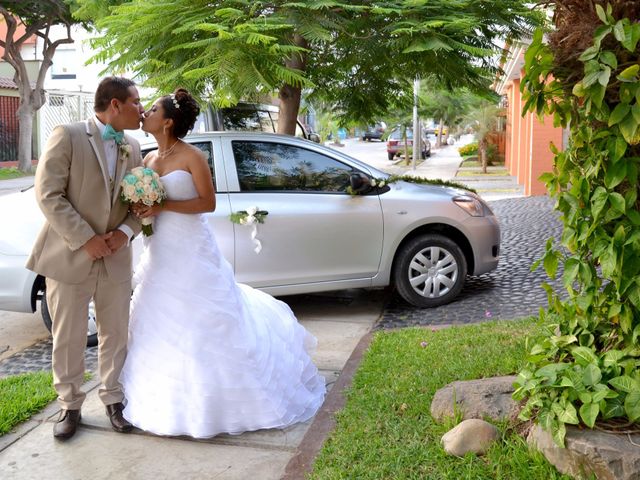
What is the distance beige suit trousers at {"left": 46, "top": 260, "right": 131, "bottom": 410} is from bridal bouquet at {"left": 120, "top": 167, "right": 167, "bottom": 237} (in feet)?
1.43

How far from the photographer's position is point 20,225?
236 inches

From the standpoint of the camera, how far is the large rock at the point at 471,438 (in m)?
3.38

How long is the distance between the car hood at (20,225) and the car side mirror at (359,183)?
2737mm

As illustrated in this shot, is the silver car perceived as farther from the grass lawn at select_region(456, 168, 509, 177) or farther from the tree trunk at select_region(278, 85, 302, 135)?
the grass lawn at select_region(456, 168, 509, 177)

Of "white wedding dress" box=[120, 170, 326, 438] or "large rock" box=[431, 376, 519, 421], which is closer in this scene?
"large rock" box=[431, 376, 519, 421]

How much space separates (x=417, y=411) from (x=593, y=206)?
159 centimetres

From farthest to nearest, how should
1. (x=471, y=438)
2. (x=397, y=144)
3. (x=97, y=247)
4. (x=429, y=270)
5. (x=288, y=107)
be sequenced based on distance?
(x=397, y=144) → (x=288, y=107) → (x=429, y=270) → (x=97, y=247) → (x=471, y=438)

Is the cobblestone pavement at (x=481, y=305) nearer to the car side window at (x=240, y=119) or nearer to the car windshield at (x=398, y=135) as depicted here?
the car side window at (x=240, y=119)

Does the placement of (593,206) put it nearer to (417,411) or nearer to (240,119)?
(417,411)

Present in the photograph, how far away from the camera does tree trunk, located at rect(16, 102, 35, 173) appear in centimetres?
2534

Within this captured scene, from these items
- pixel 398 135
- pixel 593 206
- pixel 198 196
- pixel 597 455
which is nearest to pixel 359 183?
pixel 198 196

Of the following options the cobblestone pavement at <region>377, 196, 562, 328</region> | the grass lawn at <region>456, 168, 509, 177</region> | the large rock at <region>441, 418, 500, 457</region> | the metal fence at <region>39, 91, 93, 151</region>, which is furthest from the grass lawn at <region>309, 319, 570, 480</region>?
the metal fence at <region>39, 91, 93, 151</region>

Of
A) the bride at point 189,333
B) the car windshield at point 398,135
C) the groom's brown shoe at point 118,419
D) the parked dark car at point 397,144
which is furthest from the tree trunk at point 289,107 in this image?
the car windshield at point 398,135

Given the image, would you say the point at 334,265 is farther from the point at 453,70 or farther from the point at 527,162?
the point at 527,162
